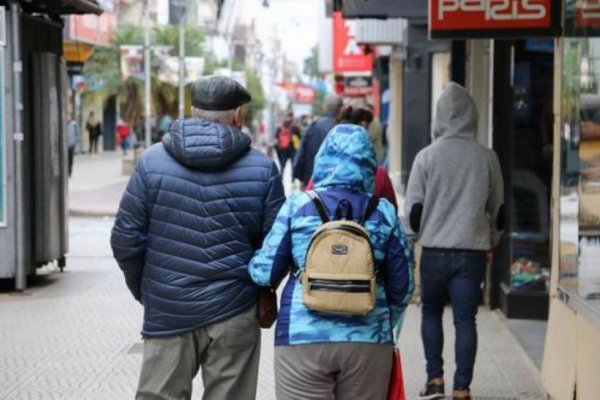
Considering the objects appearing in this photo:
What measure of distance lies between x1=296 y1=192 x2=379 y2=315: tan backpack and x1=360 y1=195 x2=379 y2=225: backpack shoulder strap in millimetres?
168

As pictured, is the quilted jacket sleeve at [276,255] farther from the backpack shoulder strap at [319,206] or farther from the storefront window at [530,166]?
the storefront window at [530,166]

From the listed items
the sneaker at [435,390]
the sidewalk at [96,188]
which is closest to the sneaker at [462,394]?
the sneaker at [435,390]

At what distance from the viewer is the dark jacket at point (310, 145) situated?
45.6ft

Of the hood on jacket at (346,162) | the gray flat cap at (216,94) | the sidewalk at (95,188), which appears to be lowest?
the sidewalk at (95,188)

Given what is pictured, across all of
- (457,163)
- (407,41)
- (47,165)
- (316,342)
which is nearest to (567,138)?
Answer: (457,163)

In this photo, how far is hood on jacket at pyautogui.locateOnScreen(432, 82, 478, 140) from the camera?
7.52 metres

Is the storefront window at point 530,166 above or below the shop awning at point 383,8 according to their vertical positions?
below

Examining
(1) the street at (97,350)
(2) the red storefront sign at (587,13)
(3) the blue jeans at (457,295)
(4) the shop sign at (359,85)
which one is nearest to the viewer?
(2) the red storefront sign at (587,13)

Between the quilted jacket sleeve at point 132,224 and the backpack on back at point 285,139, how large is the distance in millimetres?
24900

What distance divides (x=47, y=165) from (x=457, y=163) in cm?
666

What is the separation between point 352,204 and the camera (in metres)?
4.93

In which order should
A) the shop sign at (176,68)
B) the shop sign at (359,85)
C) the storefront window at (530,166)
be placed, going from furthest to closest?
the shop sign at (359,85)
the shop sign at (176,68)
the storefront window at (530,166)

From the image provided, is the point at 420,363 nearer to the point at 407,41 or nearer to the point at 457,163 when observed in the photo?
the point at 457,163

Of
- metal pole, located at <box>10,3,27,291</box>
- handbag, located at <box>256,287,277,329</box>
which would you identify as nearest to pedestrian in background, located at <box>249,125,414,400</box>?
handbag, located at <box>256,287,277,329</box>
